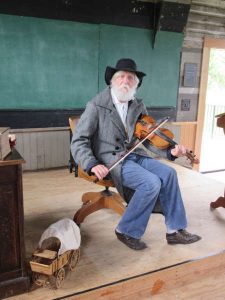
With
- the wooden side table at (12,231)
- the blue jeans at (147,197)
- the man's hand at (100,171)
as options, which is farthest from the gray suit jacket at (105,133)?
the wooden side table at (12,231)

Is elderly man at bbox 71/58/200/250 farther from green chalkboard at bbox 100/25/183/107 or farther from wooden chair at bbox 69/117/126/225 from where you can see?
green chalkboard at bbox 100/25/183/107

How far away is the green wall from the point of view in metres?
4.04

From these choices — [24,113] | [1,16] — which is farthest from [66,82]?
[1,16]

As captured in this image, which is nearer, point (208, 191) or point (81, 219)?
point (81, 219)

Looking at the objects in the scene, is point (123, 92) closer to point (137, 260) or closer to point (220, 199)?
point (137, 260)

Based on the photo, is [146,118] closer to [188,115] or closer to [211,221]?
[211,221]

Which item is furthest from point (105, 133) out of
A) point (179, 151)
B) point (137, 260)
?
point (137, 260)

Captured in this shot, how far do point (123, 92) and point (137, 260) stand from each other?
130 centimetres

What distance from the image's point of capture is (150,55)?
4898mm

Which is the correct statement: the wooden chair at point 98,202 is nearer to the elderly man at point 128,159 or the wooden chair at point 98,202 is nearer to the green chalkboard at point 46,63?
the elderly man at point 128,159

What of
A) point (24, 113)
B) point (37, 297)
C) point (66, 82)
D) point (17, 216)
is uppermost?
point (66, 82)

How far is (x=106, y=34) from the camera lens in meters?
4.52

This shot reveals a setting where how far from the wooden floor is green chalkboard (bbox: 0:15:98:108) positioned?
1479mm

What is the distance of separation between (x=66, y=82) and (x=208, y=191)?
2272 millimetres
